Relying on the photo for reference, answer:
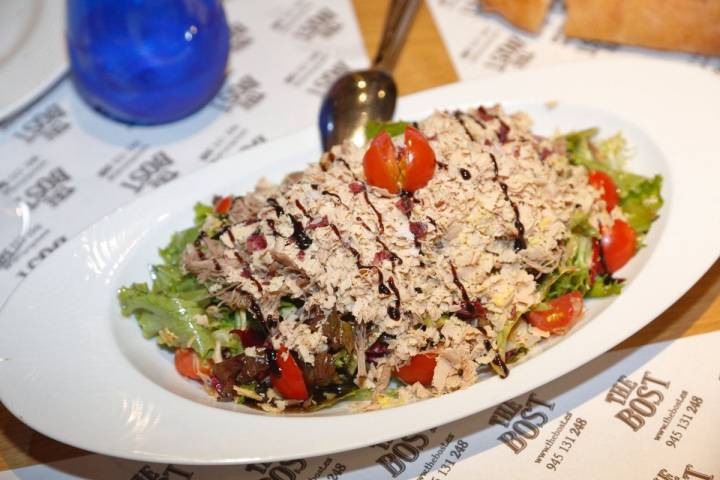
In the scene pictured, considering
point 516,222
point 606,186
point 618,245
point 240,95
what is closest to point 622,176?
point 606,186

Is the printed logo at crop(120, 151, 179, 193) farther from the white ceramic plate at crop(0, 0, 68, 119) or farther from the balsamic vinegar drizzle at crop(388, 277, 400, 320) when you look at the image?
the balsamic vinegar drizzle at crop(388, 277, 400, 320)

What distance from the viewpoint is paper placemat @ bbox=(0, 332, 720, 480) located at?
6.64 ft

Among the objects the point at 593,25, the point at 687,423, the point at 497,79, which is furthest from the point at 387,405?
the point at 593,25

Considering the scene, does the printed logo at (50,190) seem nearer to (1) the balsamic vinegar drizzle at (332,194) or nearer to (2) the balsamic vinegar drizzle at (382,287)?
(1) the balsamic vinegar drizzle at (332,194)

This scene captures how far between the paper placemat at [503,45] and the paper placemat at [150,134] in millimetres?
419

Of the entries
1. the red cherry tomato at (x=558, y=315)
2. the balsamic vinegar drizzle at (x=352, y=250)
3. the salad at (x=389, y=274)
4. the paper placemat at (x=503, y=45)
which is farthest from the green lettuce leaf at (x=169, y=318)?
the paper placemat at (x=503, y=45)

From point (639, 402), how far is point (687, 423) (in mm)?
134

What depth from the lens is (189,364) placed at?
2.15 m

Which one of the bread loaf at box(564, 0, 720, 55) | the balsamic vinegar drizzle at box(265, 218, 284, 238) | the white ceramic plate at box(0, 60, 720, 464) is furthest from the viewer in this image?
the bread loaf at box(564, 0, 720, 55)

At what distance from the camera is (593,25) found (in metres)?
3.20

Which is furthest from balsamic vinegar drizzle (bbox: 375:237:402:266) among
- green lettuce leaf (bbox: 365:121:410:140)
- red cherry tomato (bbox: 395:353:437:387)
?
green lettuce leaf (bbox: 365:121:410:140)

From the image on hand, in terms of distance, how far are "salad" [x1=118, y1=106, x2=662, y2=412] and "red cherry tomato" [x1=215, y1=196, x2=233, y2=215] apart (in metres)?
0.06

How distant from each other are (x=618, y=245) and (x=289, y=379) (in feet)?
3.44

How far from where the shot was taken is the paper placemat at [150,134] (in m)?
2.86
